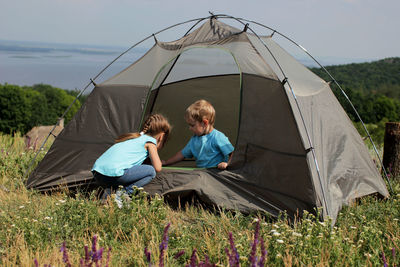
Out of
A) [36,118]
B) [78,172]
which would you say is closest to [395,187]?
[78,172]

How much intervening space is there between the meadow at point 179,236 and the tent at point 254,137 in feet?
0.70

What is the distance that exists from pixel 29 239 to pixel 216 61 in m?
3.12

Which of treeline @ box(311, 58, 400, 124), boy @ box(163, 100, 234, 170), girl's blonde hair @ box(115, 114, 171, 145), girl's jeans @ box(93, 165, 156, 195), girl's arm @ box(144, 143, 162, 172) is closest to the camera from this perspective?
girl's jeans @ box(93, 165, 156, 195)

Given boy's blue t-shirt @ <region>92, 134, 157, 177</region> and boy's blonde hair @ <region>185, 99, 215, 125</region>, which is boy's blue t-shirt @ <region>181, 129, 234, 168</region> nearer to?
boy's blonde hair @ <region>185, 99, 215, 125</region>

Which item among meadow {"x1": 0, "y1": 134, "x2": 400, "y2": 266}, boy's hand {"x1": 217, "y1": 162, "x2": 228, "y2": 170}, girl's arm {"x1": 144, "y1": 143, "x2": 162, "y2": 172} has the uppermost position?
girl's arm {"x1": 144, "y1": 143, "x2": 162, "y2": 172}

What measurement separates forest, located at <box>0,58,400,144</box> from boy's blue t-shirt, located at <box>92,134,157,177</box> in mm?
12780

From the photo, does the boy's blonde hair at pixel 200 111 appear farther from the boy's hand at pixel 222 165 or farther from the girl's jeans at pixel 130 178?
the girl's jeans at pixel 130 178

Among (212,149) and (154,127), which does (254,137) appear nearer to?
(212,149)

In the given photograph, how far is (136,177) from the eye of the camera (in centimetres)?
392

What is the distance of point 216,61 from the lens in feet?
17.3

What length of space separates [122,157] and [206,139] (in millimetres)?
849

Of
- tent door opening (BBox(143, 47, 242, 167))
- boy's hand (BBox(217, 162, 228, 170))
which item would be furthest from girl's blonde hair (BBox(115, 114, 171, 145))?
tent door opening (BBox(143, 47, 242, 167))

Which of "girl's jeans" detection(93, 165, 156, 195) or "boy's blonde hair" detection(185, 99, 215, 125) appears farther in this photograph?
"boy's blonde hair" detection(185, 99, 215, 125)

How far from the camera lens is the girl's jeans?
3863 millimetres
